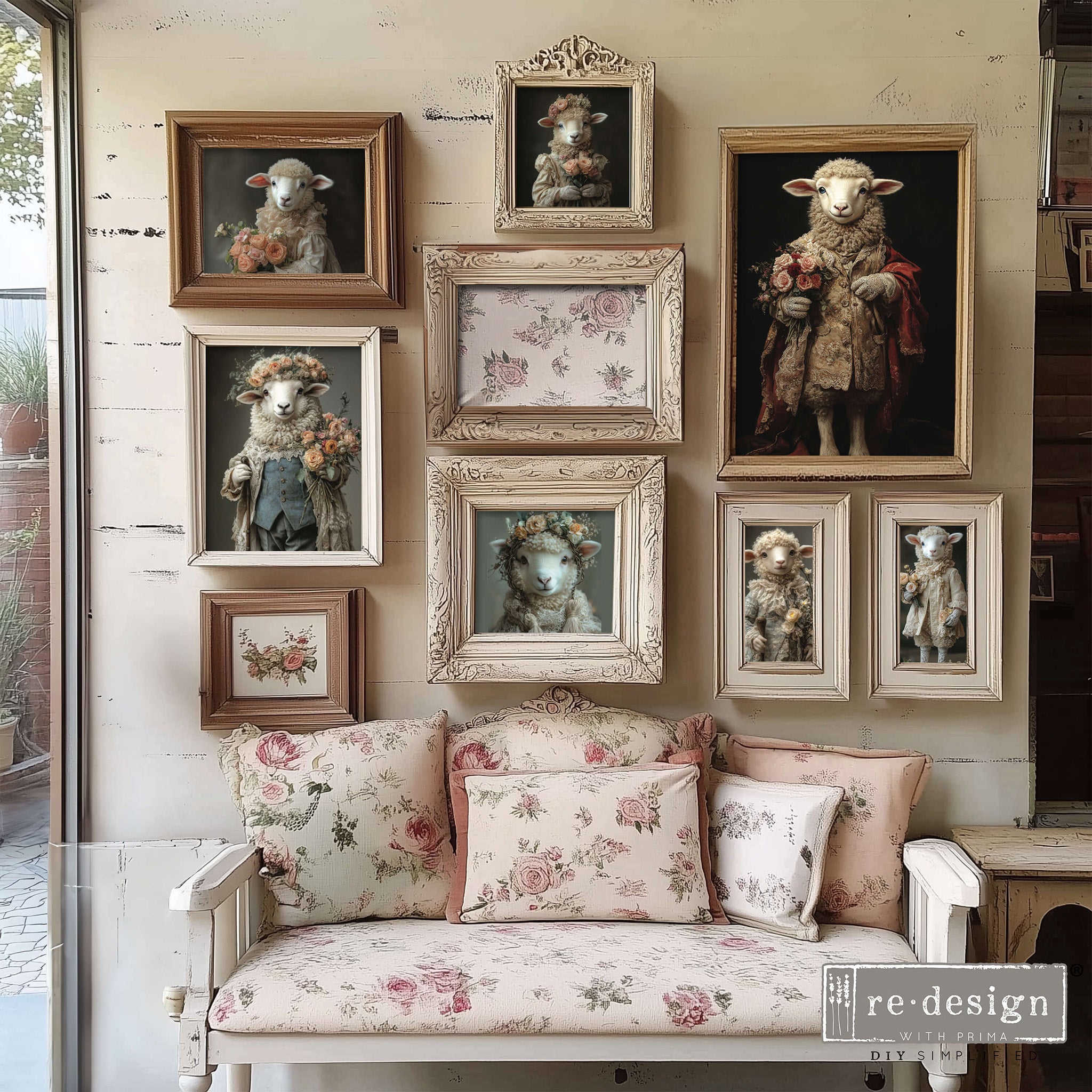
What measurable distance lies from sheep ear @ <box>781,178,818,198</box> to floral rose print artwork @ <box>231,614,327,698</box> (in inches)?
59.4

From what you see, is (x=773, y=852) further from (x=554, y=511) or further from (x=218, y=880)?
(x=218, y=880)

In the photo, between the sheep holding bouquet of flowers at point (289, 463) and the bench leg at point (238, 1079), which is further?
the sheep holding bouquet of flowers at point (289, 463)

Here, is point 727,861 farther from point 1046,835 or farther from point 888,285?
point 888,285

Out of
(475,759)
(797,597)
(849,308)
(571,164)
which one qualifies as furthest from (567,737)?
(571,164)

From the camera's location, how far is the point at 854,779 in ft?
6.64

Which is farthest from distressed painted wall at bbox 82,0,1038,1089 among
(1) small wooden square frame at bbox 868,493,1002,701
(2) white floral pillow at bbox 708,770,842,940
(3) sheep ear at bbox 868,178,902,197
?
(2) white floral pillow at bbox 708,770,842,940

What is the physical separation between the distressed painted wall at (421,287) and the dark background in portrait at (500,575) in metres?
0.16

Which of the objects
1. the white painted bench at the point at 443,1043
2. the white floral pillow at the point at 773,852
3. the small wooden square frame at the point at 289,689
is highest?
the small wooden square frame at the point at 289,689

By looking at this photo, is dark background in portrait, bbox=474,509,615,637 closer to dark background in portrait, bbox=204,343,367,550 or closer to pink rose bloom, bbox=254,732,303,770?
dark background in portrait, bbox=204,343,367,550

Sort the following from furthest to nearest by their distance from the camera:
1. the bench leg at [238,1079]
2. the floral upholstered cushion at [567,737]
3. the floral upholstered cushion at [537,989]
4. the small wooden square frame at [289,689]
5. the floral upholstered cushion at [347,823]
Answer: the small wooden square frame at [289,689]
the floral upholstered cushion at [567,737]
the floral upholstered cushion at [347,823]
the bench leg at [238,1079]
the floral upholstered cushion at [537,989]

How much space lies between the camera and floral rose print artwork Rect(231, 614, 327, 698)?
7.13 ft

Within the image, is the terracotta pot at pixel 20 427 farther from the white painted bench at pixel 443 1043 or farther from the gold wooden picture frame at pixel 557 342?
the white painted bench at pixel 443 1043

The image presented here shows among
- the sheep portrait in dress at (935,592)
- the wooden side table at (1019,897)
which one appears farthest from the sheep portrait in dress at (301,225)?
the wooden side table at (1019,897)

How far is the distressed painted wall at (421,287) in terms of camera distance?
2.16 meters
